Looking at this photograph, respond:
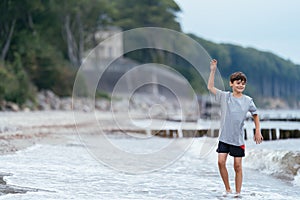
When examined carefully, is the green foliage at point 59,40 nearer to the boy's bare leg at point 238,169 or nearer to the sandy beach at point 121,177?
the sandy beach at point 121,177

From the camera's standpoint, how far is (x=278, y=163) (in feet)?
33.0

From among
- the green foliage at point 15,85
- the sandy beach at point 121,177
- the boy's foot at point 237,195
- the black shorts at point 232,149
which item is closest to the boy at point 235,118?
the black shorts at point 232,149

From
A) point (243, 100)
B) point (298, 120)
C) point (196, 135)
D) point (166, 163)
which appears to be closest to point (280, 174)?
point (166, 163)

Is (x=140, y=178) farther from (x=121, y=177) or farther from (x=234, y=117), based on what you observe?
(x=234, y=117)

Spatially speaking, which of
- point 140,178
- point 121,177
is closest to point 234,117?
point 140,178

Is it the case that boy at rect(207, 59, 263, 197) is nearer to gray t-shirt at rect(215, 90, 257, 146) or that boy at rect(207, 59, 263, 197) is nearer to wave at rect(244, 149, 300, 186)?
gray t-shirt at rect(215, 90, 257, 146)

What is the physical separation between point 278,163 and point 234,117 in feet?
14.4

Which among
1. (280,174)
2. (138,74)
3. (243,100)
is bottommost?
(280,174)

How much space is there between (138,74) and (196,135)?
1809 inches

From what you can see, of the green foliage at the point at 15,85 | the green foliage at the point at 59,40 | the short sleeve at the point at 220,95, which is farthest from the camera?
the green foliage at the point at 59,40

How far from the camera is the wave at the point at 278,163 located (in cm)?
914

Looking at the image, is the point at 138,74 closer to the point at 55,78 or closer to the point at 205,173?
the point at 55,78

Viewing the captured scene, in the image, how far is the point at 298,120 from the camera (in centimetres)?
2819

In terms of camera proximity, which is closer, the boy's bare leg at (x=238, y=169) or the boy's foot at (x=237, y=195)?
the boy's bare leg at (x=238, y=169)
